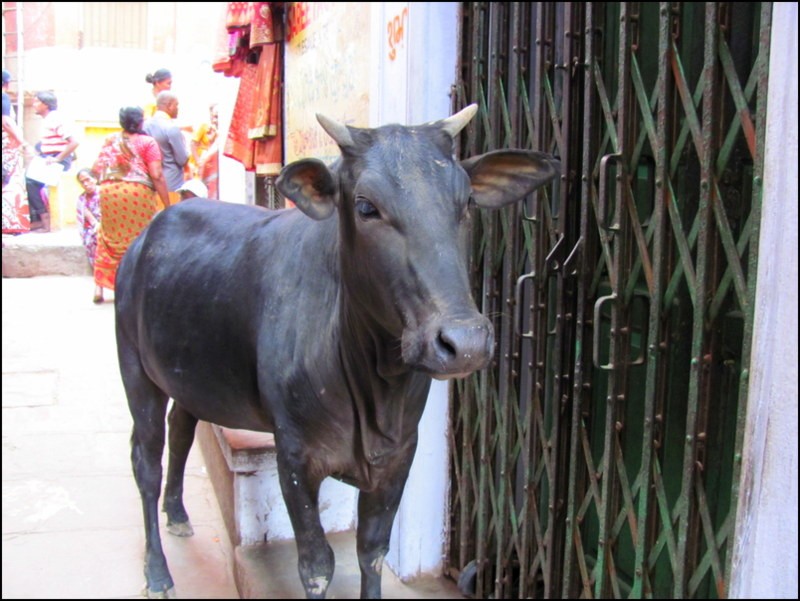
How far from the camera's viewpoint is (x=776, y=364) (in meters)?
2.00

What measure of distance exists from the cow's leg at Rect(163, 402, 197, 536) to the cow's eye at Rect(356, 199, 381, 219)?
2.07 meters

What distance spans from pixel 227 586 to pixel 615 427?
197 cm

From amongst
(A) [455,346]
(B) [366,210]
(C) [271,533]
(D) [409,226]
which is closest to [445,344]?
(A) [455,346]

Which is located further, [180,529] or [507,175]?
[180,529]

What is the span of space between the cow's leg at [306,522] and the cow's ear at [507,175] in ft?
3.17

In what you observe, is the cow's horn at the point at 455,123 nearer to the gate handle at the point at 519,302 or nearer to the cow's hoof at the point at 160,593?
the gate handle at the point at 519,302

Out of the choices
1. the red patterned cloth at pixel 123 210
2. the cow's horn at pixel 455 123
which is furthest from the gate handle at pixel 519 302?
the red patterned cloth at pixel 123 210

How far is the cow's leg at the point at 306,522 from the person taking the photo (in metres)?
2.63

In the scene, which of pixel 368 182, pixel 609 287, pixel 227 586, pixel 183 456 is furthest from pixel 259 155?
pixel 368 182

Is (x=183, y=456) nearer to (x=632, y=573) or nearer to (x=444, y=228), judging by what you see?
(x=632, y=573)

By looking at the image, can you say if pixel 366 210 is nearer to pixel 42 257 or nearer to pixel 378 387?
pixel 378 387

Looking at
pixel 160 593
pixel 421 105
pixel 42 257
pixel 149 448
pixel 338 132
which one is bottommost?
pixel 160 593

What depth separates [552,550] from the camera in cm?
310

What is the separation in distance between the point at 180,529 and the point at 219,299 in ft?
5.61
